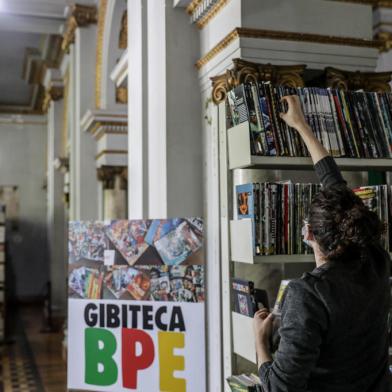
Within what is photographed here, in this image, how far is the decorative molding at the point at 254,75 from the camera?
299 centimetres

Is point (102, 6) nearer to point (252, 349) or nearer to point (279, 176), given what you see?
point (279, 176)

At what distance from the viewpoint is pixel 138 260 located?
3.01 meters

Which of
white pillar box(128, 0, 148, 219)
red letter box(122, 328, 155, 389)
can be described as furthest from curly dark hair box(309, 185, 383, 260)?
white pillar box(128, 0, 148, 219)

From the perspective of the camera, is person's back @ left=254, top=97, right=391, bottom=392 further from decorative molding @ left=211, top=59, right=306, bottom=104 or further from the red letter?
decorative molding @ left=211, top=59, right=306, bottom=104

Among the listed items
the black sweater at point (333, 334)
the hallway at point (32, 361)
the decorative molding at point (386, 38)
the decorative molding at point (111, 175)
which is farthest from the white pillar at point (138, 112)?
the hallway at point (32, 361)

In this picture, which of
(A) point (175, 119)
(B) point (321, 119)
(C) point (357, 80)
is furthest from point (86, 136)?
(B) point (321, 119)

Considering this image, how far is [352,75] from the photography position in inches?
126

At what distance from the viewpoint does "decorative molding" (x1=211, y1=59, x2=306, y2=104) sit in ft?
9.80

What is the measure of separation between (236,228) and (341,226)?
2.53ft

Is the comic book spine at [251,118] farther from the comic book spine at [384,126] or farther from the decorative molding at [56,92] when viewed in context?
the decorative molding at [56,92]

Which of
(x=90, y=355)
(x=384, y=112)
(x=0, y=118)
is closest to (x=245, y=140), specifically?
(x=384, y=112)

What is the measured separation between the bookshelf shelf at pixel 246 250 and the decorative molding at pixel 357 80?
3.63 feet

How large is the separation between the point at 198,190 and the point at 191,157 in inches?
8.6

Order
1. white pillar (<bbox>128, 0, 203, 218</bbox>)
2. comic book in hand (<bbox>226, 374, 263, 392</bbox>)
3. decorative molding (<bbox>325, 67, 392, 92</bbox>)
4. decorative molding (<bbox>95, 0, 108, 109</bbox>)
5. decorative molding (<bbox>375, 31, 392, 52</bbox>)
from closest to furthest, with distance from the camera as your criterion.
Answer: comic book in hand (<bbox>226, 374, 263, 392</bbox>) → decorative molding (<bbox>325, 67, 392, 92</bbox>) → decorative molding (<bbox>375, 31, 392, 52</bbox>) → white pillar (<bbox>128, 0, 203, 218</bbox>) → decorative molding (<bbox>95, 0, 108, 109</bbox>)
